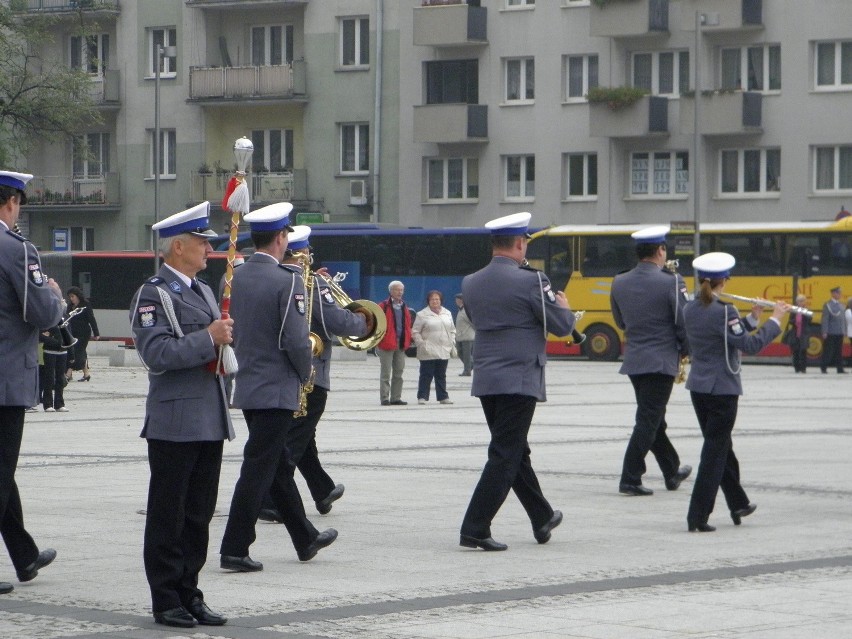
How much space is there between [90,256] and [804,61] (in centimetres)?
2194

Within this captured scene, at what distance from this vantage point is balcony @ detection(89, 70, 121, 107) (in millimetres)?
60781

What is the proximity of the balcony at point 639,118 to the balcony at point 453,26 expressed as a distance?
4785 mm

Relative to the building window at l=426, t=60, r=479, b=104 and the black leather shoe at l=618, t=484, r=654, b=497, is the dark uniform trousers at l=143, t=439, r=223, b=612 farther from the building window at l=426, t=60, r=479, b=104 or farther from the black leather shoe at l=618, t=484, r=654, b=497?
the building window at l=426, t=60, r=479, b=104

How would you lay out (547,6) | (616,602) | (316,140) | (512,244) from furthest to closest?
(316,140) < (547,6) < (512,244) < (616,602)

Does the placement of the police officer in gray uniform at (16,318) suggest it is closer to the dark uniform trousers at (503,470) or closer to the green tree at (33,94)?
the dark uniform trousers at (503,470)

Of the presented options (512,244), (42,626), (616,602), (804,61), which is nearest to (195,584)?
(42,626)

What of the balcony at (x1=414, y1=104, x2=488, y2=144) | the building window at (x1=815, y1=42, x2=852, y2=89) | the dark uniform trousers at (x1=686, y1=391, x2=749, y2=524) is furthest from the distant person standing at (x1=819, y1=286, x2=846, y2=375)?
the dark uniform trousers at (x1=686, y1=391, x2=749, y2=524)

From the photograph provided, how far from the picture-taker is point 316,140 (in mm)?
58031

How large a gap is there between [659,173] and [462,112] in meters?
6.41

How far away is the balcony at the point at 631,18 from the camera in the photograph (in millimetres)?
51688

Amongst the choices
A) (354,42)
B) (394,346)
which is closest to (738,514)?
(394,346)

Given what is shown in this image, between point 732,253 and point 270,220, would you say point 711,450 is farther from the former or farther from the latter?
point 732,253

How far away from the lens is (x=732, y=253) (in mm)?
44344

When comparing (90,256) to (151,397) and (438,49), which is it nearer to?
(438,49)
